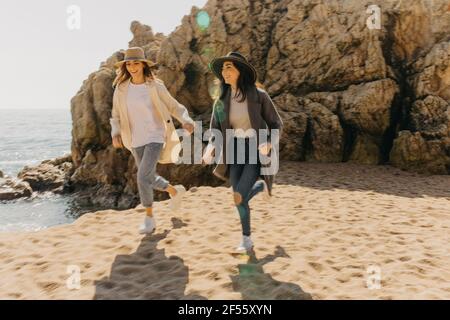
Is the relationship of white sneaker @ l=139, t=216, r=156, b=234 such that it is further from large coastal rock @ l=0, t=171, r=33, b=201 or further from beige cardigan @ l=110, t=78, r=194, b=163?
large coastal rock @ l=0, t=171, r=33, b=201

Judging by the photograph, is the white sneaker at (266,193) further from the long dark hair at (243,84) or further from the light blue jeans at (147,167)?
the light blue jeans at (147,167)

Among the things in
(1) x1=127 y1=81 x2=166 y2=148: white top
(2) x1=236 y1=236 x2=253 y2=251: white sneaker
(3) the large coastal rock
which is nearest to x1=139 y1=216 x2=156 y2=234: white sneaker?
(1) x1=127 y1=81 x2=166 y2=148: white top

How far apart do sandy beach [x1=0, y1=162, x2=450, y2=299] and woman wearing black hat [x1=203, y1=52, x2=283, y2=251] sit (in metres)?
0.79

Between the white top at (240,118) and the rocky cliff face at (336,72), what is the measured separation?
876 centimetres

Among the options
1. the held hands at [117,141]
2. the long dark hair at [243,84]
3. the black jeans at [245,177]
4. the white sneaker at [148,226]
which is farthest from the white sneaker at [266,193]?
the held hands at [117,141]

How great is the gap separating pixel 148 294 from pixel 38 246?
99.3 inches

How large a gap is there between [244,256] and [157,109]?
250 centimetres

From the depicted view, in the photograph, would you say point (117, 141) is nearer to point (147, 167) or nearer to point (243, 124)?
point (147, 167)

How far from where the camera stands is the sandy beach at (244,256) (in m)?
4.02

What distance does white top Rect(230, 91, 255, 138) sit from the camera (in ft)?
15.9

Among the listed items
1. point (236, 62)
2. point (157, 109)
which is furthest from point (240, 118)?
point (157, 109)

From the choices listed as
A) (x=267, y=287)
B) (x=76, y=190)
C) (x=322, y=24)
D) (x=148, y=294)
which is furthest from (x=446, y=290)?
(x=76, y=190)

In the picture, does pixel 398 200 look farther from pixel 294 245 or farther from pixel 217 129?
pixel 217 129

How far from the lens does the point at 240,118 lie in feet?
16.0
